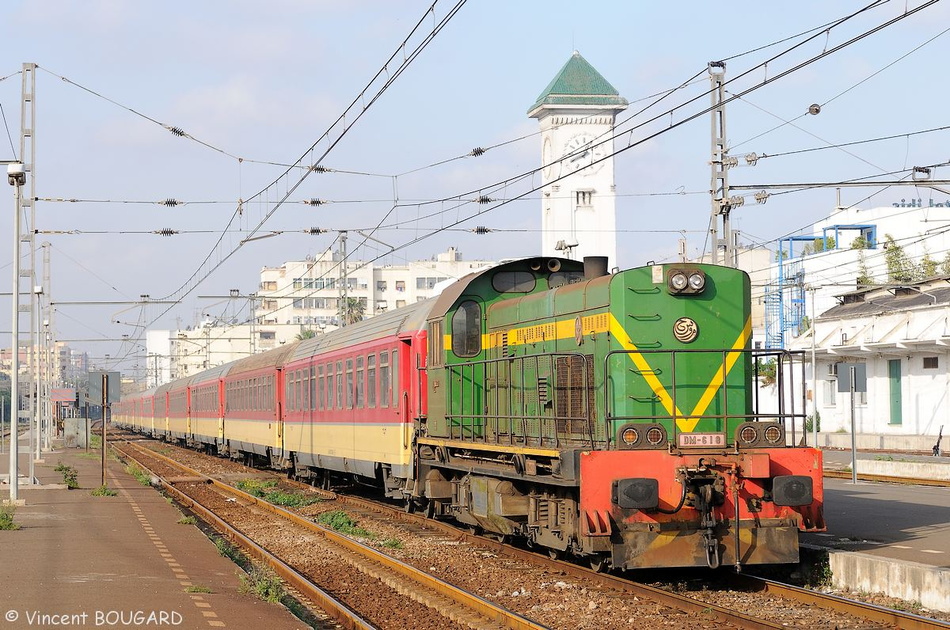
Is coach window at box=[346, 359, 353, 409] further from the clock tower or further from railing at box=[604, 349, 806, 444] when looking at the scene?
the clock tower

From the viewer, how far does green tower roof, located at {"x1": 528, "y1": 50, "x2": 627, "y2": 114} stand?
304 feet

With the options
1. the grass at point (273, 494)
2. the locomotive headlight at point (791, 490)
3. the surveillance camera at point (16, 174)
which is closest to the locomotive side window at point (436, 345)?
the locomotive headlight at point (791, 490)

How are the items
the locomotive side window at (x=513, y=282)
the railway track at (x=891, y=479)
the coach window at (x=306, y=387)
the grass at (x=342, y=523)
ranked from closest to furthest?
the locomotive side window at (x=513, y=282), the grass at (x=342, y=523), the railway track at (x=891, y=479), the coach window at (x=306, y=387)

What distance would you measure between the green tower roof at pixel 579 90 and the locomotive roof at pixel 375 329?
2714 inches

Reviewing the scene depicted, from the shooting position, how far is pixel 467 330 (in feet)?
49.4

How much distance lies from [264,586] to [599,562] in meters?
3.49

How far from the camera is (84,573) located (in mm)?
12109

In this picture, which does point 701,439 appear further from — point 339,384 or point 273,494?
point 273,494

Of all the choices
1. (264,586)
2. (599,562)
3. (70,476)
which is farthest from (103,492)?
(599,562)

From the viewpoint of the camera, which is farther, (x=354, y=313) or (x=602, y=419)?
(x=354, y=313)

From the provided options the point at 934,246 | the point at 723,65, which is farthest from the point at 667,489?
the point at 934,246

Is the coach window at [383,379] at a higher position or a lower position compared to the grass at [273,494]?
higher

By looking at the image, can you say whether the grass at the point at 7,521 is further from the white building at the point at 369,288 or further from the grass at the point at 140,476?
the white building at the point at 369,288

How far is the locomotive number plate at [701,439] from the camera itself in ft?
36.7
